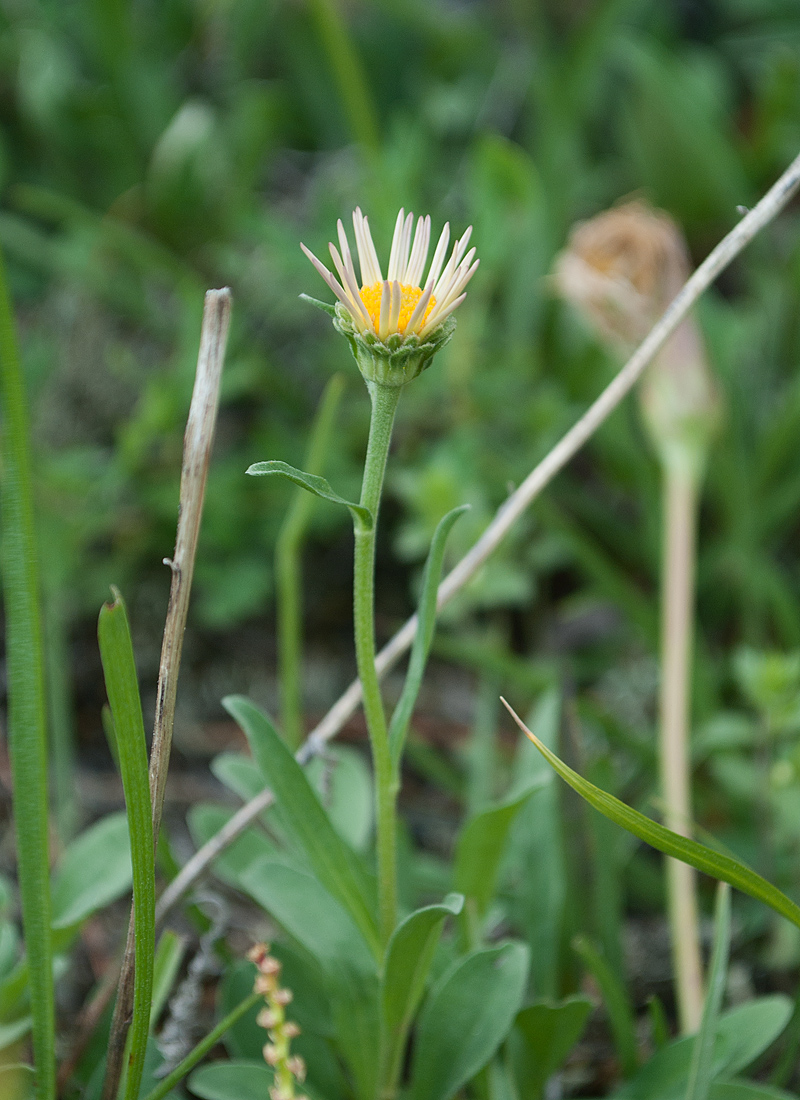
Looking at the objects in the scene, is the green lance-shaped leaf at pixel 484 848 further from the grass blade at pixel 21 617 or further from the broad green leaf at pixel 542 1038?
the grass blade at pixel 21 617

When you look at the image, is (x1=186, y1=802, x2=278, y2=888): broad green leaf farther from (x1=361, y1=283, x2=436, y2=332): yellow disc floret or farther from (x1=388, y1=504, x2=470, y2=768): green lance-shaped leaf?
(x1=361, y1=283, x2=436, y2=332): yellow disc floret

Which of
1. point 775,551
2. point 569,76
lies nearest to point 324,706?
point 775,551

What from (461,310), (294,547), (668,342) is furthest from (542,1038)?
(461,310)

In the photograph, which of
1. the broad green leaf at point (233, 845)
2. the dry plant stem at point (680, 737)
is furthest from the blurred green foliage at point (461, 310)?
the broad green leaf at point (233, 845)

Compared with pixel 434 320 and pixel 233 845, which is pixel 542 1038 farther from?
pixel 434 320

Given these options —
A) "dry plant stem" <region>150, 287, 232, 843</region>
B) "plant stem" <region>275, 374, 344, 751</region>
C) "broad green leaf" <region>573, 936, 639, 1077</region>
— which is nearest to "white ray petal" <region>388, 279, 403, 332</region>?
"dry plant stem" <region>150, 287, 232, 843</region>

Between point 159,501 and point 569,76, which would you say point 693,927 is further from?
point 569,76
